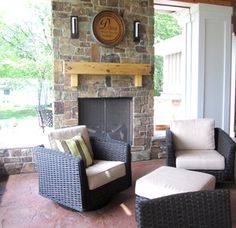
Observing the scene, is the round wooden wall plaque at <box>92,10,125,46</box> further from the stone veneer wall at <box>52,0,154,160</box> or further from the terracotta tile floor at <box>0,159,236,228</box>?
the terracotta tile floor at <box>0,159,236,228</box>

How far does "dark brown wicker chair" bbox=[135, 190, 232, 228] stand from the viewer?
1.43m

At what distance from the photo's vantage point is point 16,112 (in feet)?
20.6

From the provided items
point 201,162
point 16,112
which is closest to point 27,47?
point 16,112

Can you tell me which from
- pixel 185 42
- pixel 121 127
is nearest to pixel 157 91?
pixel 185 42

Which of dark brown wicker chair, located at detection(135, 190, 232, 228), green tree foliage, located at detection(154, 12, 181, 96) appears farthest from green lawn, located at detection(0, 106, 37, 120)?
dark brown wicker chair, located at detection(135, 190, 232, 228)

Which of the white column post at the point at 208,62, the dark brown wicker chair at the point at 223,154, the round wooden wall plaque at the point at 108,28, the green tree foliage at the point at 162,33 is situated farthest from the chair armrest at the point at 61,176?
the green tree foliage at the point at 162,33

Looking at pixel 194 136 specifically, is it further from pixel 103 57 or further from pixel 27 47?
pixel 27 47

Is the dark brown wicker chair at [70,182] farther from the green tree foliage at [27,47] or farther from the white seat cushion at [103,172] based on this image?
the green tree foliage at [27,47]

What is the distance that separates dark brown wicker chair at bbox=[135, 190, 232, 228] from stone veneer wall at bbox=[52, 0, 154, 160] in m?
3.09

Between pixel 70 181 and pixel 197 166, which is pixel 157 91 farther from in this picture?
pixel 70 181

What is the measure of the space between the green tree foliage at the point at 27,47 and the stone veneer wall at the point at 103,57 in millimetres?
2081

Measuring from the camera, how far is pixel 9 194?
3467 mm

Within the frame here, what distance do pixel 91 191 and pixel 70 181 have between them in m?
0.23

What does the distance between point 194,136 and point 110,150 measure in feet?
4.11
